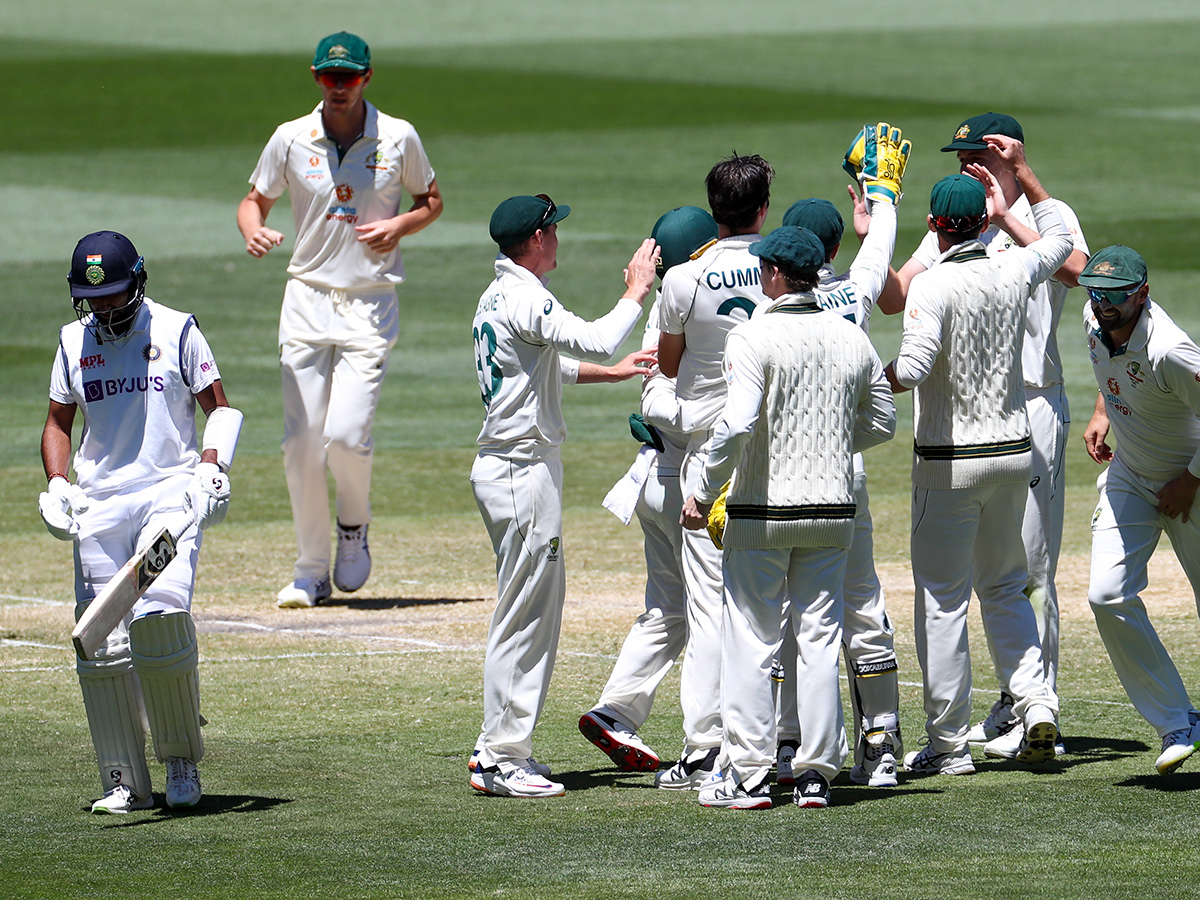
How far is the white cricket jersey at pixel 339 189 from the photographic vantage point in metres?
13.0

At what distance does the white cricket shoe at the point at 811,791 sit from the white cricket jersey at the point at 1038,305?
2112 millimetres

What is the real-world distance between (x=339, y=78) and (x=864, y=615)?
5.87 meters

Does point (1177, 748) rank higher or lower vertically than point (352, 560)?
lower

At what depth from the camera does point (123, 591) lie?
7.93 metres

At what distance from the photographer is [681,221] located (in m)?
8.65

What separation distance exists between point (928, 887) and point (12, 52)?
43.9 metres

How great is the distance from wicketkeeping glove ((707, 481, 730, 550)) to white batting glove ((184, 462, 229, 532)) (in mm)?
1857

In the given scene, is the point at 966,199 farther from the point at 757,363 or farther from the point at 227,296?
the point at 227,296

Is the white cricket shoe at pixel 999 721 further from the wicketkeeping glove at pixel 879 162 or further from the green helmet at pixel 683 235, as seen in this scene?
the green helmet at pixel 683 235

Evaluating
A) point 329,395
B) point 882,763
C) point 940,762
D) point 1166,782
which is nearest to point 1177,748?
point 1166,782

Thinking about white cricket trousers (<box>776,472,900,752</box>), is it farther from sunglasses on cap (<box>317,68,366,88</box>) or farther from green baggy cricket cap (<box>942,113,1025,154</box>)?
sunglasses on cap (<box>317,68,366,88</box>)

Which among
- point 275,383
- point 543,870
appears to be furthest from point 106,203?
point 543,870

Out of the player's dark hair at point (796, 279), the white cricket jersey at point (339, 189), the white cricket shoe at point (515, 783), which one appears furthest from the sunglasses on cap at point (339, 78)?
the white cricket shoe at point (515, 783)

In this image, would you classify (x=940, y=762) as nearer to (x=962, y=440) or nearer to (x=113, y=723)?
(x=962, y=440)
